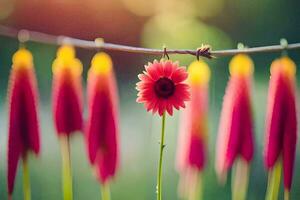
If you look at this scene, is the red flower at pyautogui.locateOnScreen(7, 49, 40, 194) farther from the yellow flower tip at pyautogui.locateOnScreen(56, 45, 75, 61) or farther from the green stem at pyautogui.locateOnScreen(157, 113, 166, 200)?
the green stem at pyautogui.locateOnScreen(157, 113, 166, 200)

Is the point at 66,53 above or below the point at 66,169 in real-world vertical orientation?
above

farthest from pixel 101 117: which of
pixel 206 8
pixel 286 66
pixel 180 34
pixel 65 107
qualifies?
pixel 286 66

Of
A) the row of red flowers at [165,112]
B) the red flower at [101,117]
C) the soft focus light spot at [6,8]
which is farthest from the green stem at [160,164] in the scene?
the soft focus light spot at [6,8]

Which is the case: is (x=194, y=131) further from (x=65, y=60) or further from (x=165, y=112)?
(x=65, y=60)

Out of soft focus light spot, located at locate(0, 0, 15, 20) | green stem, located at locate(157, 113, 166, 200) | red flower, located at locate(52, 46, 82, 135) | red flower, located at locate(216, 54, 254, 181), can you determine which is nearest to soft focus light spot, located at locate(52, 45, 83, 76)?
red flower, located at locate(52, 46, 82, 135)

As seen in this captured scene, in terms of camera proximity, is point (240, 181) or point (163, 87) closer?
point (163, 87)

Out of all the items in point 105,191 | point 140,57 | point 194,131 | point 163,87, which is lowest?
point 105,191
